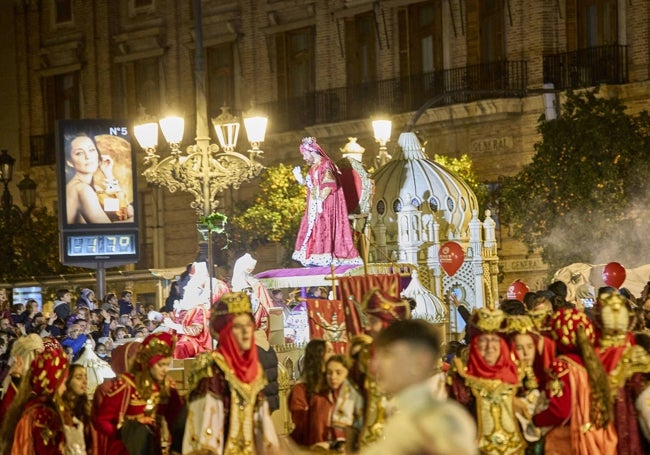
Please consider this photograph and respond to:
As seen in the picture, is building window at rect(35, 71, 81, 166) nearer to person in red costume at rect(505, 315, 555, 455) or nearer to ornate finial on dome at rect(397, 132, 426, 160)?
ornate finial on dome at rect(397, 132, 426, 160)

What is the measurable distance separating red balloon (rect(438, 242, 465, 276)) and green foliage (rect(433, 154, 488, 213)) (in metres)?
10.0

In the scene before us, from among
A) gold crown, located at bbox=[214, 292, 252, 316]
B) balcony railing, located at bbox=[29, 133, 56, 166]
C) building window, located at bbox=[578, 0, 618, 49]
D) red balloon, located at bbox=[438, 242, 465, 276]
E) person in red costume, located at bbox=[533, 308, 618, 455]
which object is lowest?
person in red costume, located at bbox=[533, 308, 618, 455]

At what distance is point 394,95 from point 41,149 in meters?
13.5

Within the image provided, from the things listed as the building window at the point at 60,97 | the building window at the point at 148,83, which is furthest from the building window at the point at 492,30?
the building window at the point at 60,97

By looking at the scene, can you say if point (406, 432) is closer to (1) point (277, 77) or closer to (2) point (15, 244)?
(2) point (15, 244)

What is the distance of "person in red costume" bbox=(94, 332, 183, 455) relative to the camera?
34.2 ft

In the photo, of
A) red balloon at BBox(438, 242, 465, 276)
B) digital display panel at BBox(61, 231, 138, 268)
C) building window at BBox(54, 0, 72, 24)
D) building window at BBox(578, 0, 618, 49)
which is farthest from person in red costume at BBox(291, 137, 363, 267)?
building window at BBox(54, 0, 72, 24)

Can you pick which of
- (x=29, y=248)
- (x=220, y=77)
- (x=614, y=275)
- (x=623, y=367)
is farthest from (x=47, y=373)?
(x=220, y=77)

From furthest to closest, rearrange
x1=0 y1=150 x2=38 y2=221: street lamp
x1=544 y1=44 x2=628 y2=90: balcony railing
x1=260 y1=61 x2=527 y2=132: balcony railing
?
x1=260 y1=61 x2=527 y2=132: balcony railing → x1=544 y1=44 x2=628 y2=90: balcony railing → x1=0 y1=150 x2=38 y2=221: street lamp

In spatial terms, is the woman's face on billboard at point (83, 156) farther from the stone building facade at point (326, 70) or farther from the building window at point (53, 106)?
the building window at point (53, 106)

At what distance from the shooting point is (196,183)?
21.1m

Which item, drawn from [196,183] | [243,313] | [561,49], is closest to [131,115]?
[561,49]

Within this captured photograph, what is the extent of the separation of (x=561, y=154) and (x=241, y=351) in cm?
2022

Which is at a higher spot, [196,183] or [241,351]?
[196,183]
